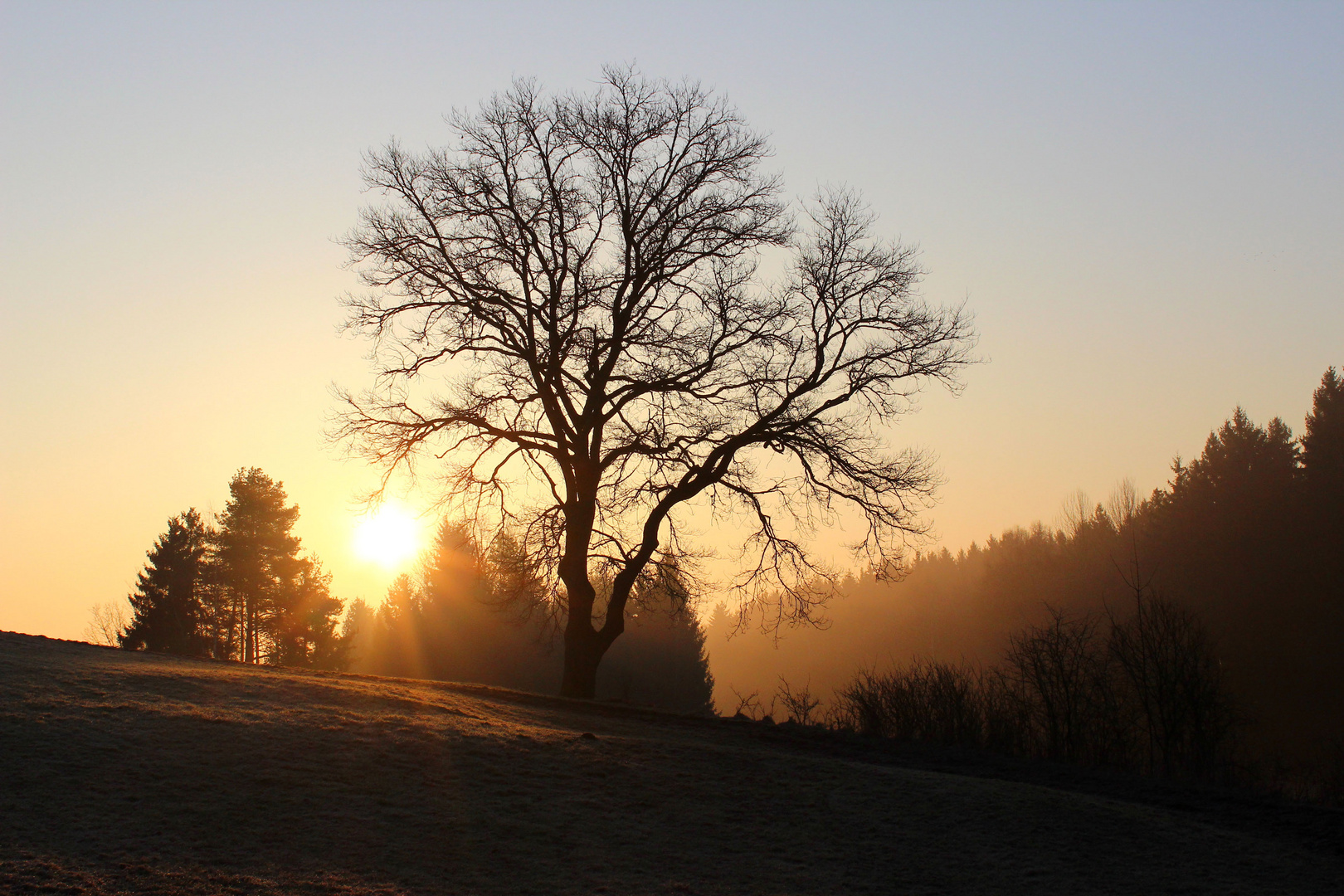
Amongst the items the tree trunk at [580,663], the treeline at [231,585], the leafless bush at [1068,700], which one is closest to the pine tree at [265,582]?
the treeline at [231,585]

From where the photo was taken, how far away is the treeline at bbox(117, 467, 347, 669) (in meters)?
40.4

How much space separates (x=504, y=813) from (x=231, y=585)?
1515 inches

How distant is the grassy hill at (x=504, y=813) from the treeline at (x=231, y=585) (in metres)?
32.5

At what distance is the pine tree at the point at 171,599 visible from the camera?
40.1 metres

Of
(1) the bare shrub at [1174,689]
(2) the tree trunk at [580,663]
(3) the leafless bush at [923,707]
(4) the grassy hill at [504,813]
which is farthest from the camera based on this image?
(2) the tree trunk at [580,663]

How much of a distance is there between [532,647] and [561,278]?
28.3 meters

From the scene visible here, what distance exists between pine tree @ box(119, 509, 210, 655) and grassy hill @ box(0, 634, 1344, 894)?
32.9 meters

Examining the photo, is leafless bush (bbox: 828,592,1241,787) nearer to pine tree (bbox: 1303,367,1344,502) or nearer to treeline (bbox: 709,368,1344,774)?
treeline (bbox: 709,368,1344,774)

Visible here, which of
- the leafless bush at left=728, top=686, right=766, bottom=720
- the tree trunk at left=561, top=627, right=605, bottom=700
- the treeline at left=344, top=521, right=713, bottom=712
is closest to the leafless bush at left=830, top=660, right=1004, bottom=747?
the leafless bush at left=728, top=686, right=766, bottom=720

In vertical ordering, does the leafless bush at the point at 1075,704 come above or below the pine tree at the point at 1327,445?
below

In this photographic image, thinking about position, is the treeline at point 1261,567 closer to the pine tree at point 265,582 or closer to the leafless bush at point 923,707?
the leafless bush at point 923,707

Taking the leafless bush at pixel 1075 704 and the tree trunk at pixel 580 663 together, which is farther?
the tree trunk at pixel 580 663

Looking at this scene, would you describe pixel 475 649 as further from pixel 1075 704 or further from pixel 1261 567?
pixel 1261 567

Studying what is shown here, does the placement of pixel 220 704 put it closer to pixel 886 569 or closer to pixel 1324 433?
pixel 886 569
